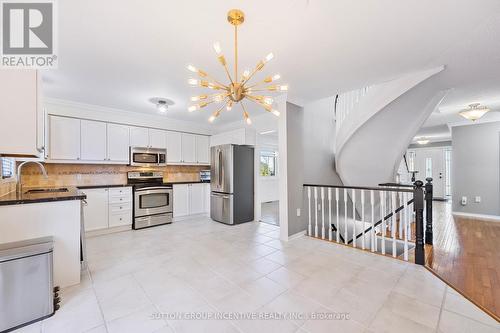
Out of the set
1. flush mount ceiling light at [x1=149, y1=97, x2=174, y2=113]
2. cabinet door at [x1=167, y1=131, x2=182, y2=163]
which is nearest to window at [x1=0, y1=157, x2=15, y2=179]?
flush mount ceiling light at [x1=149, y1=97, x2=174, y2=113]

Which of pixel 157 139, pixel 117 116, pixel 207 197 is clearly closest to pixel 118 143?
pixel 117 116

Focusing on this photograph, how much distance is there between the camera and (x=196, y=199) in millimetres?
5336

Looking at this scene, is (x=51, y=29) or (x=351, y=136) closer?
(x=51, y=29)

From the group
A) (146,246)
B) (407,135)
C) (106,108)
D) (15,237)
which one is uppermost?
(106,108)

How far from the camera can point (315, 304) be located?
1.86 m

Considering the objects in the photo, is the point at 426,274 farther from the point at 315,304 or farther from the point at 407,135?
the point at 407,135

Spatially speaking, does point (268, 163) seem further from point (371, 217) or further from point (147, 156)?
point (147, 156)

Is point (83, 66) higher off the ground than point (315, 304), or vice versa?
point (83, 66)

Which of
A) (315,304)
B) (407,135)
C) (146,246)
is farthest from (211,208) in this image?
(407,135)

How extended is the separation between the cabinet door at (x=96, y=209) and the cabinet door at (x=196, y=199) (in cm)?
179

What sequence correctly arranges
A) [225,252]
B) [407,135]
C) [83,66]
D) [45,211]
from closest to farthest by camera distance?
[45,211]
[83,66]
[225,252]
[407,135]

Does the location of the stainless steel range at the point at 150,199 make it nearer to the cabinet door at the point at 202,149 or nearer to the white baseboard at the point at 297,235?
the cabinet door at the point at 202,149

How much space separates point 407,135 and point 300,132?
2.01 metres

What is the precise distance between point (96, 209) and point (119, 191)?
19.3 inches
